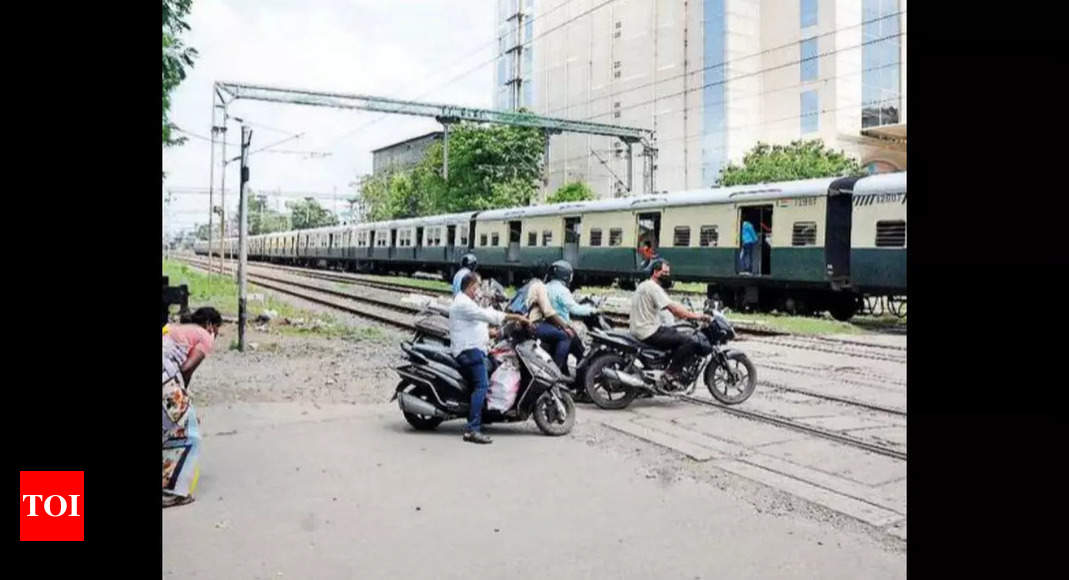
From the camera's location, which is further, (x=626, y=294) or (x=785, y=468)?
(x=626, y=294)

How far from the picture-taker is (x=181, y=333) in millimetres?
4102

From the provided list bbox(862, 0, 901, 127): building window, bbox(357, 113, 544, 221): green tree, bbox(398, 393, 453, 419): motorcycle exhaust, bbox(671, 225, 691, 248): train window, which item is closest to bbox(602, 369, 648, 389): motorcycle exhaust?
bbox(398, 393, 453, 419): motorcycle exhaust

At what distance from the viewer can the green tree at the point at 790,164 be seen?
25.7m

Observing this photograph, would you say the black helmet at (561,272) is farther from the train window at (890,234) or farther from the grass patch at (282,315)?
the train window at (890,234)

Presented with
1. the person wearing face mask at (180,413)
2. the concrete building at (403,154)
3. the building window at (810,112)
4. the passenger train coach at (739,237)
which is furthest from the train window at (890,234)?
the concrete building at (403,154)

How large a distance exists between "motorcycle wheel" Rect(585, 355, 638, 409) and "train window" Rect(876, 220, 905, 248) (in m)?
7.35

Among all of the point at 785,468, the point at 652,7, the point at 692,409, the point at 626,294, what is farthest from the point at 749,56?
the point at 785,468

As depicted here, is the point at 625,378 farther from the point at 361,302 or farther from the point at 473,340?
the point at 361,302

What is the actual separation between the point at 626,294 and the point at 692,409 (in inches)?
497

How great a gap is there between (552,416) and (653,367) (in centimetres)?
137

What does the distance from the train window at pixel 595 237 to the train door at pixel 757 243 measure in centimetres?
463

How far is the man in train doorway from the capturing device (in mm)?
15188
